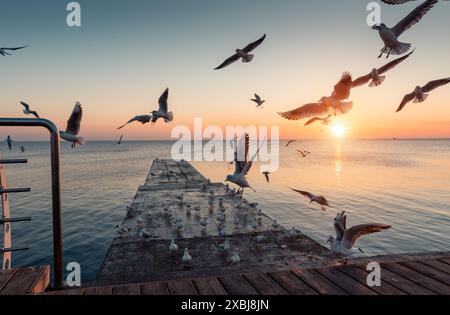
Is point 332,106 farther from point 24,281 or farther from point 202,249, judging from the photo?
point 24,281

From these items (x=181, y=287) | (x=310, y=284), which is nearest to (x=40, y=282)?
(x=181, y=287)

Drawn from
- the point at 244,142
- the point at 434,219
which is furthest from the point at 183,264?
the point at 434,219

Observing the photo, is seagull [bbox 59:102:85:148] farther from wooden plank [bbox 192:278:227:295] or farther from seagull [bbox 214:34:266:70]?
wooden plank [bbox 192:278:227:295]

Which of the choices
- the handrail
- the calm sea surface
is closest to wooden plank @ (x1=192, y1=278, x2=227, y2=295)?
the handrail

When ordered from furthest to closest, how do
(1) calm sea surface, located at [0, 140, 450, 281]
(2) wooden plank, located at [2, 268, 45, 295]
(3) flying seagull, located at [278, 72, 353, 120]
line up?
(1) calm sea surface, located at [0, 140, 450, 281]
(3) flying seagull, located at [278, 72, 353, 120]
(2) wooden plank, located at [2, 268, 45, 295]

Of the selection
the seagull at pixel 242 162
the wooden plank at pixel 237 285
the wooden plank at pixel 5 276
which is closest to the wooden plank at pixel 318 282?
Result: the wooden plank at pixel 237 285

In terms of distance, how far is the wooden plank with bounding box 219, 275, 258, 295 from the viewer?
351cm

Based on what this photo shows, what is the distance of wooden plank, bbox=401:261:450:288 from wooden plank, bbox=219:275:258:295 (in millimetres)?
2182

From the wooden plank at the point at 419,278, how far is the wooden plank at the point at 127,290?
10.3 feet

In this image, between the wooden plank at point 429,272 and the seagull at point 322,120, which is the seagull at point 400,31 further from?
the wooden plank at point 429,272

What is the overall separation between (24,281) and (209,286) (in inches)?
81.6

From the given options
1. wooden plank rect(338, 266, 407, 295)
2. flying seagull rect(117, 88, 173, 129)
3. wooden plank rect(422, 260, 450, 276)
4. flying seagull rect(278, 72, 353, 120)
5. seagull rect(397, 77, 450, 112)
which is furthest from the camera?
flying seagull rect(117, 88, 173, 129)

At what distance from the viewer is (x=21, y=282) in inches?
140
